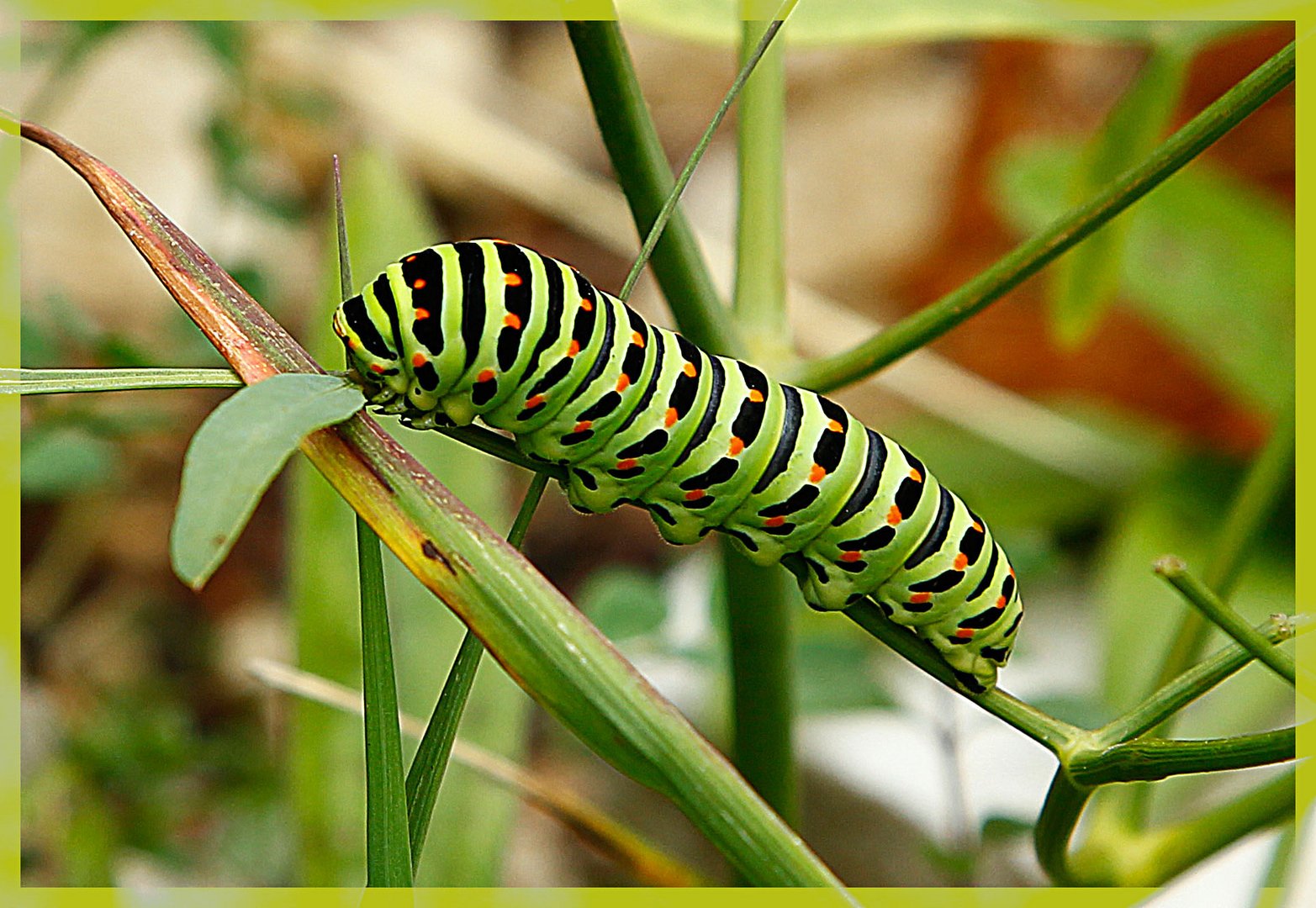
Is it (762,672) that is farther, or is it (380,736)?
(762,672)

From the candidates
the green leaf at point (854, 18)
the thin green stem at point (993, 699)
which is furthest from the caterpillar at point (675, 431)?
the green leaf at point (854, 18)

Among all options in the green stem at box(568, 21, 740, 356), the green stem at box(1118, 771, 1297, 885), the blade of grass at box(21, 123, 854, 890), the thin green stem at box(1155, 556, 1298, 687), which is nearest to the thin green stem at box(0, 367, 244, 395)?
the blade of grass at box(21, 123, 854, 890)

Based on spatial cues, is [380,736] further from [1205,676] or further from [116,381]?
[1205,676]

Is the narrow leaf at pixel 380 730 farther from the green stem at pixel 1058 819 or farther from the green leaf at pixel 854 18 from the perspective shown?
the green leaf at pixel 854 18

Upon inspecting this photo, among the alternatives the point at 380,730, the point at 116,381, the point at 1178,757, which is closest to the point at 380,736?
the point at 380,730

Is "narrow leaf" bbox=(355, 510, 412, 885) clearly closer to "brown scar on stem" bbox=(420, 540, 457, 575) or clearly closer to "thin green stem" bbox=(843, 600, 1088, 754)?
"brown scar on stem" bbox=(420, 540, 457, 575)
